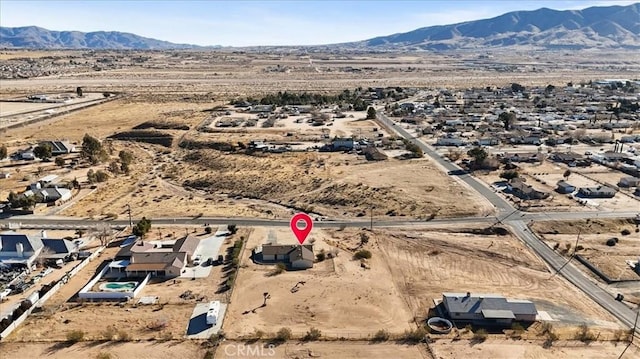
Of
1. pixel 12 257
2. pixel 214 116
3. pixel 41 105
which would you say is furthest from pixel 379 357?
pixel 41 105

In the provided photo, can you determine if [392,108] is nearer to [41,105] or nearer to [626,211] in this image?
[626,211]

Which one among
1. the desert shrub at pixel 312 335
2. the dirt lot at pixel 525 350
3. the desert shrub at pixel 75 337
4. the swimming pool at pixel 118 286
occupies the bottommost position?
the dirt lot at pixel 525 350

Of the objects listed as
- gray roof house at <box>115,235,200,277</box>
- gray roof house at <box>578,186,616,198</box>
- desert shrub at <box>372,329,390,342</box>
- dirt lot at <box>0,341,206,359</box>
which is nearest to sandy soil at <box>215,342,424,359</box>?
desert shrub at <box>372,329,390,342</box>

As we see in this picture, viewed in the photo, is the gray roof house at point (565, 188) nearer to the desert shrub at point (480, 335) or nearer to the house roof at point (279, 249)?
the desert shrub at point (480, 335)

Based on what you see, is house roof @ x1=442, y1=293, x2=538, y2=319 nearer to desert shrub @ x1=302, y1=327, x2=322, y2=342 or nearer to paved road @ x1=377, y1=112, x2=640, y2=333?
paved road @ x1=377, y1=112, x2=640, y2=333

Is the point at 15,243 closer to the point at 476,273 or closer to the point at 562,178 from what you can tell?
the point at 476,273

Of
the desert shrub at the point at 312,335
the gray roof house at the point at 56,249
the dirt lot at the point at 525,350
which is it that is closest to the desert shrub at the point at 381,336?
the dirt lot at the point at 525,350
